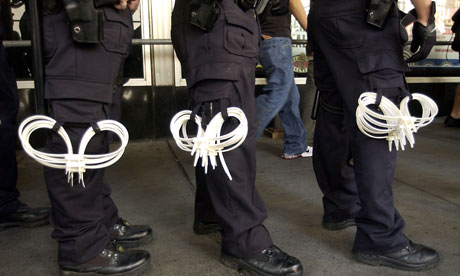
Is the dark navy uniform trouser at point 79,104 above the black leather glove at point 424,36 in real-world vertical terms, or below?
below

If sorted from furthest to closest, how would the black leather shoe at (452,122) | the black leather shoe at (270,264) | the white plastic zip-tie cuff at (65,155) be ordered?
the black leather shoe at (452,122) → the black leather shoe at (270,264) → the white plastic zip-tie cuff at (65,155)

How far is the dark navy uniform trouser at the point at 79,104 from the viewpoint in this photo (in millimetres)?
1559

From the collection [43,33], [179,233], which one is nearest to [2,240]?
[179,233]

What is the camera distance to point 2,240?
2.13 meters

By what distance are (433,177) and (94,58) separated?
266 centimetres

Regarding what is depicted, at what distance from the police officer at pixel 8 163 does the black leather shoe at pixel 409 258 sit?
1815 millimetres

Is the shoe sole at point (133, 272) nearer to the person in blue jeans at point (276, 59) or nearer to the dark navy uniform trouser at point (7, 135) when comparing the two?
the dark navy uniform trouser at point (7, 135)

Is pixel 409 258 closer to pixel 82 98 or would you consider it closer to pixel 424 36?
pixel 424 36

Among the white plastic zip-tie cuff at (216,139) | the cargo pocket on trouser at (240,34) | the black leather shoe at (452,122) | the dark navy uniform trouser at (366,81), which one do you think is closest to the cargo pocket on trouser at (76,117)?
the white plastic zip-tie cuff at (216,139)

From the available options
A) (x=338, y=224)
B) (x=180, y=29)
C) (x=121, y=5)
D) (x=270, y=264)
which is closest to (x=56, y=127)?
(x=121, y=5)

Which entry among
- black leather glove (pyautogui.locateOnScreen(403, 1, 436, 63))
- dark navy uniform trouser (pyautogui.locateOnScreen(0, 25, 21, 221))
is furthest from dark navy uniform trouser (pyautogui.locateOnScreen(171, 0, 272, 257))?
dark navy uniform trouser (pyautogui.locateOnScreen(0, 25, 21, 221))

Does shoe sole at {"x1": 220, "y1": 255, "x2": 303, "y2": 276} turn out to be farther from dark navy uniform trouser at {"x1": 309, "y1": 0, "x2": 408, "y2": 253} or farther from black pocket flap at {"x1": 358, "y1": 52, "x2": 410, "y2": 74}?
black pocket flap at {"x1": 358, "y1": 52, "x2": 410, "y2": 74}

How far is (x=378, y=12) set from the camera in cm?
167

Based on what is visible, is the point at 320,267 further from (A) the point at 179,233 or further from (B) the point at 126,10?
(B) the point at 126,10
